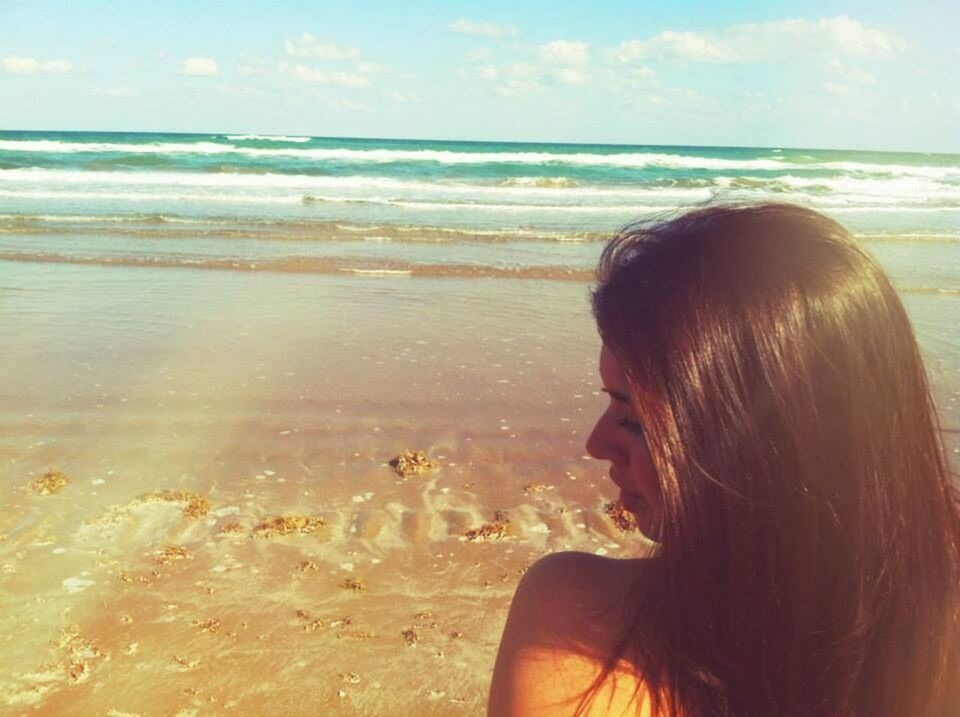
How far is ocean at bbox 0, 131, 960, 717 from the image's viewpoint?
302cm

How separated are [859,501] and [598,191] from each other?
25.6 metres

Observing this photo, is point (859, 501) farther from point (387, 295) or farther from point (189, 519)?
point (387, 295)

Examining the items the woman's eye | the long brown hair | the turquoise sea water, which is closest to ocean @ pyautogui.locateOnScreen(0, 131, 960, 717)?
the turquoise sea water

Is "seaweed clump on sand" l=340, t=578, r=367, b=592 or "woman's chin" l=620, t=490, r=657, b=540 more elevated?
"woman's chin" l=620, t=490, r=657, b=540

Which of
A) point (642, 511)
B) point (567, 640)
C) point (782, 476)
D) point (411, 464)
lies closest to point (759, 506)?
point (782, 476)

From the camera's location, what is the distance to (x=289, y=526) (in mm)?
3902

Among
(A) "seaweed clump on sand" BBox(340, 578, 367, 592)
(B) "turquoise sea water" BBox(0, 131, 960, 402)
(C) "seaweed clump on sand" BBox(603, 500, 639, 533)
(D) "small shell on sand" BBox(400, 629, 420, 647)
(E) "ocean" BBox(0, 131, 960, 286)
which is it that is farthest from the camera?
(E) "ocean" BBox(0, 131, 960, 286)

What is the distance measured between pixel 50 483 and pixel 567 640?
4.09m

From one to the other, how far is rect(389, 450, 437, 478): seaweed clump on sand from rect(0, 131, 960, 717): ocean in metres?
0.08

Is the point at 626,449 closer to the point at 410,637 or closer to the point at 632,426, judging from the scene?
the point at 632,426

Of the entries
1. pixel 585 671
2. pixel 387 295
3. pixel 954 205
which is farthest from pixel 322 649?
pixel 954 205

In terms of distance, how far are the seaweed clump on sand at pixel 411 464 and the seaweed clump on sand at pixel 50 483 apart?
5.66ft

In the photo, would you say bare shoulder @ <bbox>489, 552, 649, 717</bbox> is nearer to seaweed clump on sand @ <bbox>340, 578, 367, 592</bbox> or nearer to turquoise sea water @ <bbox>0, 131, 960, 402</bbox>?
turquoise sea water @ <bbox>0, 131, 960, 402</bbox>

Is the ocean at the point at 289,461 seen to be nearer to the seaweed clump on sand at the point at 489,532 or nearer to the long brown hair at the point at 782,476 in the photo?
the seaweed clump on sand at the point at 489,532
